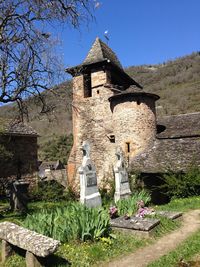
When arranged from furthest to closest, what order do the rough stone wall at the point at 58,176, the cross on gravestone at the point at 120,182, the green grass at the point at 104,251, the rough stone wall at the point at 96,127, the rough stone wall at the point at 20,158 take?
the rough stone wall at the point at 58,176 < the rough stone wall at the point at 20,158 < the rough stone wall at the point at 96,127 < the cross on gravestone at the point at 120,182 < the green grass at the point at 104,251

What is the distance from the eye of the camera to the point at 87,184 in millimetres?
10977

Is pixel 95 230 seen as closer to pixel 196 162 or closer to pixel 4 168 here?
pixel 196 162

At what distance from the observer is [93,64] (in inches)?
893

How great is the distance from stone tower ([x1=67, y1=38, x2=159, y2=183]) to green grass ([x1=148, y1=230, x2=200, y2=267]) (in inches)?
491

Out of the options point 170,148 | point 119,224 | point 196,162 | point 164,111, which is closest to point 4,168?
point 170,148

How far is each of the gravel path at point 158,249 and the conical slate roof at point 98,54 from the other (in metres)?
15.7

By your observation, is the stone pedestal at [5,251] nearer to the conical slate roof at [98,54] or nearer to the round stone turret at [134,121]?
the round stone turret at [134,121]

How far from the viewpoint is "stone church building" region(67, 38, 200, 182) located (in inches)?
768

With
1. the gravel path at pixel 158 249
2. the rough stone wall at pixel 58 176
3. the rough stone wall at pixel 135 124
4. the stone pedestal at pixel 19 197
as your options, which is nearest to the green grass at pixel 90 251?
the gravel path at pixel 158 249

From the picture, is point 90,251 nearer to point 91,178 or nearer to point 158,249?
point 158,249

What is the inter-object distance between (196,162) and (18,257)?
1123 centimetres

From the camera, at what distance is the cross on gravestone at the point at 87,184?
10797mm

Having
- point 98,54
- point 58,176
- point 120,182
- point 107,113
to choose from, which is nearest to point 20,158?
point 58,176

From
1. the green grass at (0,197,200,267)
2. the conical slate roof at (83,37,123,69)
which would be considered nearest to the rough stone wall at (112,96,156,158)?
the conical slate roof at (83,37,123,69)
